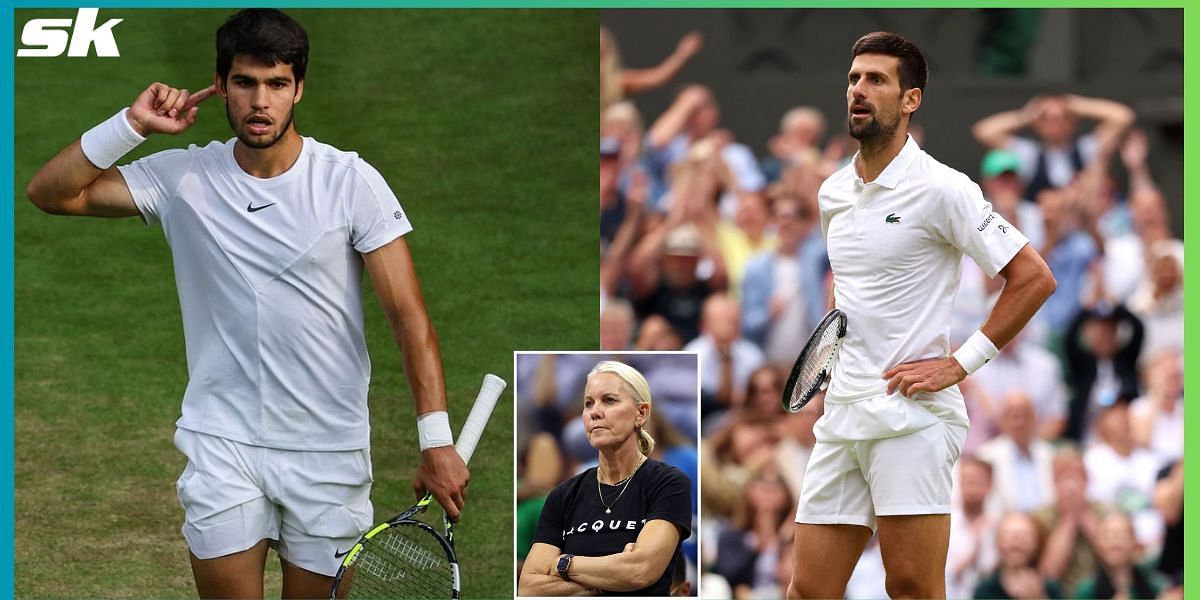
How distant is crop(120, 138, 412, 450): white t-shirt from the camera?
577 centimetres

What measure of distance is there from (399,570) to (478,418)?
2.02 ft

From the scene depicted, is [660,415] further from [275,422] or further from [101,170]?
[101,170]

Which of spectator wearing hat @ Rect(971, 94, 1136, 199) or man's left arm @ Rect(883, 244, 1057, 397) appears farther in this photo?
spectator wearing hat @ Rect(971, 94, 1136, 199)

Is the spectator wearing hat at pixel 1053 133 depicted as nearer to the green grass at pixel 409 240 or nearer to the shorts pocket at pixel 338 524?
Result: the green grass at pixel 409 240

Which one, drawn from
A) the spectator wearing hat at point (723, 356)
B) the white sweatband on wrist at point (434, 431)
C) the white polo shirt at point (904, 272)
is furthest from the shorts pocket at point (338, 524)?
the spectator wearing hat at point (723, 356)

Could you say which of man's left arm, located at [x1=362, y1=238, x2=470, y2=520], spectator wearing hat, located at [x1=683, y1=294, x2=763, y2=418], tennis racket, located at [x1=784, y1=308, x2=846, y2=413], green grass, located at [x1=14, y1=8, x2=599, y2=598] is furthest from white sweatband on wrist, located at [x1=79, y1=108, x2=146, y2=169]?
spectator wearing hat, located at [x1=683, y1=294, x2=763, y2=418]

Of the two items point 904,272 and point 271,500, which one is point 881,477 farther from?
point 271,500

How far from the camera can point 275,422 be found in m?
5.75

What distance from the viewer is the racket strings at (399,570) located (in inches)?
234

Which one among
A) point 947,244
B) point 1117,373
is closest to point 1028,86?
point 1117,373

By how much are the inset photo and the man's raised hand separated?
1.64 meters

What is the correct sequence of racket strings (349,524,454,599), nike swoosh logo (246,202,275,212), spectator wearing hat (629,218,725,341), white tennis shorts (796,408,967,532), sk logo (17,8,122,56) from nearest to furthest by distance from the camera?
white tennis shorts (796,408,967,532) → nike swoosh logo (246,202,275,212) → racket strings (349,524,454,599) → sk logo (17,8,122,56) → spectator wearing hat (629,218,725,341)

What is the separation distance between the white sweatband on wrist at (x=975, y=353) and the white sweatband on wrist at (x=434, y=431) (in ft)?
5.47

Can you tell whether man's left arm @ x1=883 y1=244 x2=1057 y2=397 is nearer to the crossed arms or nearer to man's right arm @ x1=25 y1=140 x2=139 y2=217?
the crossed arms
